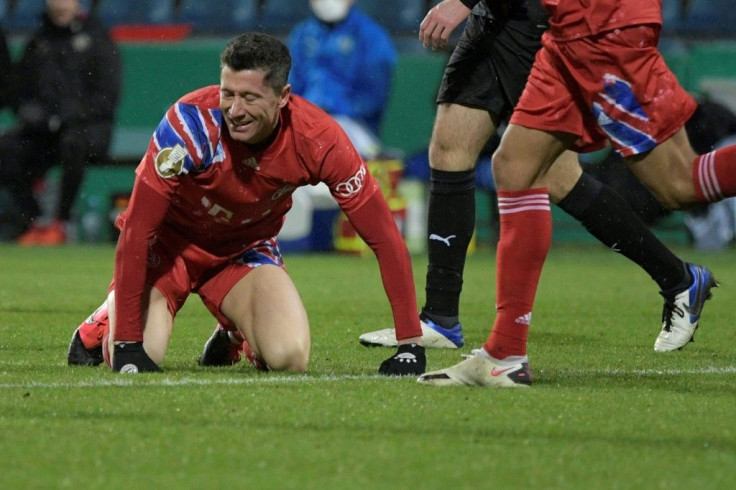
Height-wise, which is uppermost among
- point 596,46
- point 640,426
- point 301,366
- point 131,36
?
point 596,46

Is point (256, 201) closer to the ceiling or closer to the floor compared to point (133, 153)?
closer to the ceiling

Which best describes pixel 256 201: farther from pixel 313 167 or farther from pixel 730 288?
pixel 730 288

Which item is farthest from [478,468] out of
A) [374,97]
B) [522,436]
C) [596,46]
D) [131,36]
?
[131,36]

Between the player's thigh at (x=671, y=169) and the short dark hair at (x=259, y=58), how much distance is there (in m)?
1.02

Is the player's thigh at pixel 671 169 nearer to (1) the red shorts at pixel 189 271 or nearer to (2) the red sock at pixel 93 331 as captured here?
(1) the red shorts at pixel 189 271

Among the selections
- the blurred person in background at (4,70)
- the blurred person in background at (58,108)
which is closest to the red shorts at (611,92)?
the blurred person in background at (58,108)

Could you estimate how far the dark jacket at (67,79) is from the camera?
40.8ft

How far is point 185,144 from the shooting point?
13.0 ft

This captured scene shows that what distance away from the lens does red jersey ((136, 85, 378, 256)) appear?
3.95 m

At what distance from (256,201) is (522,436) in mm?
1441

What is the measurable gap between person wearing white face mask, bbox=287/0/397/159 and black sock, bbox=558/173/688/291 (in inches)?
268

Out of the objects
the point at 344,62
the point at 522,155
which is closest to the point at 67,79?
the point at 344,62

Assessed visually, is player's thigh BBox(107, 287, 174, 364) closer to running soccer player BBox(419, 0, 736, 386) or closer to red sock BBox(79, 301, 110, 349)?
red sock BBox(79, 301, 110, 349)

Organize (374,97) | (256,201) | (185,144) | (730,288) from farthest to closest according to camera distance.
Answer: (374,97), (730,288), (256,201), (185,144)
